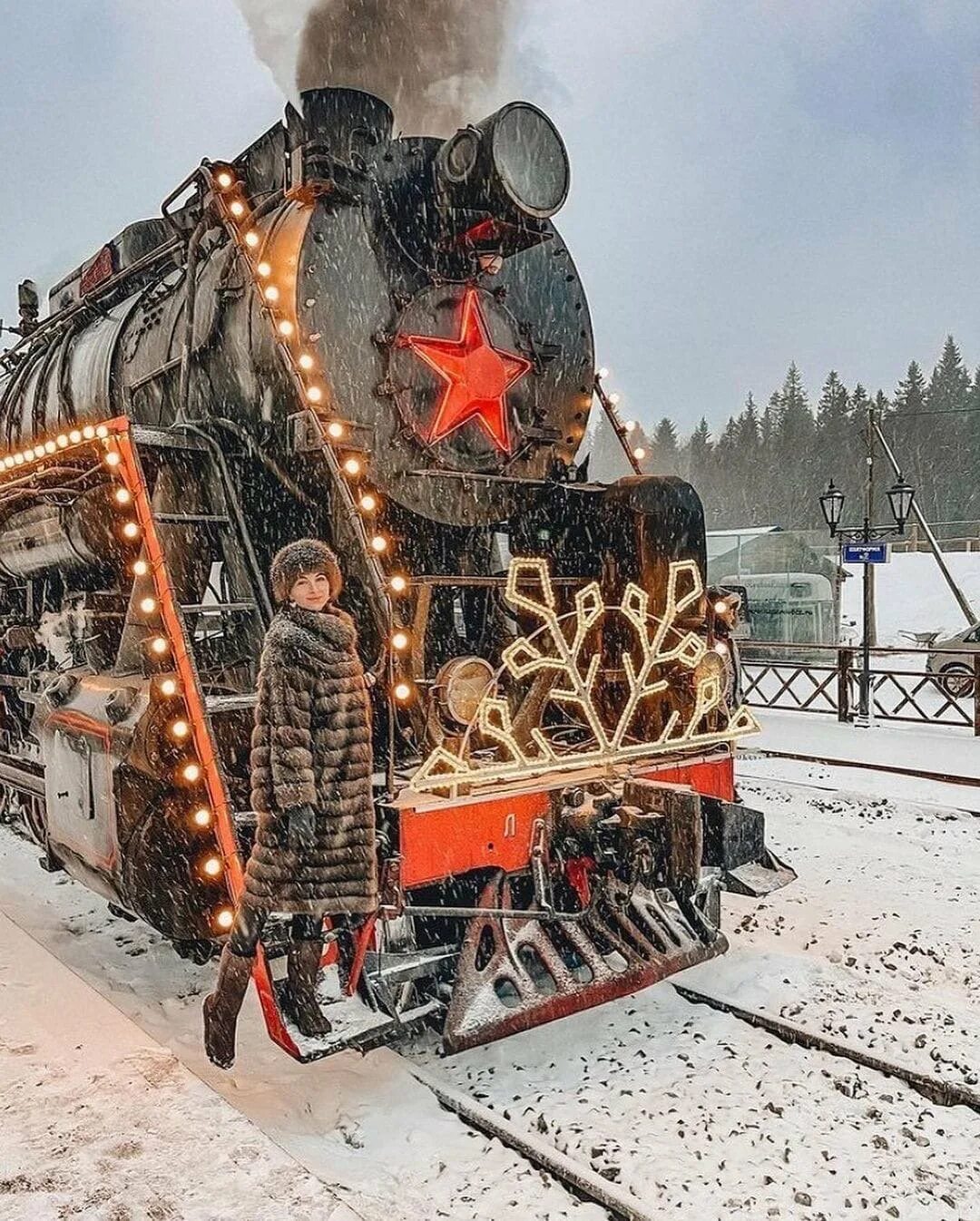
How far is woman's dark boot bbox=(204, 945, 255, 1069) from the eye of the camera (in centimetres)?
320

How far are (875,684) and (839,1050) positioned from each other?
46.2 feet

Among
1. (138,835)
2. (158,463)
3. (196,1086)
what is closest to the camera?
(196,1086)

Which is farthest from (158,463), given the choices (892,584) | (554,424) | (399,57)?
(892,584)

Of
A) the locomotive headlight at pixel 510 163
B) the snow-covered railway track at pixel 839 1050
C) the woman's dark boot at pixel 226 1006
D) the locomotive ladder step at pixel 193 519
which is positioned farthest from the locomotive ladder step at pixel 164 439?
the snow-covered railway track at pixel 839 1050

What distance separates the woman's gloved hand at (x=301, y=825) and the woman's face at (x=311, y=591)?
2.08 feet

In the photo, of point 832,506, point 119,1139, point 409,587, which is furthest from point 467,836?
point 832,506

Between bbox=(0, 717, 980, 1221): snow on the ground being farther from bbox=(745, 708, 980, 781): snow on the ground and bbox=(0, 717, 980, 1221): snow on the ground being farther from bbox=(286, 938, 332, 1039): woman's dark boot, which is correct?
bbox=(745, 708, 980, 781): snow on the ground

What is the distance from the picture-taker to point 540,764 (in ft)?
12.0

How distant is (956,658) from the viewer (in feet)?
52.9

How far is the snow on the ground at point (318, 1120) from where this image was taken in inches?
108

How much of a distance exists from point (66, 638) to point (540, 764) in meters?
2.52

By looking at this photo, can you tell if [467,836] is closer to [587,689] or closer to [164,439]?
[587,689]

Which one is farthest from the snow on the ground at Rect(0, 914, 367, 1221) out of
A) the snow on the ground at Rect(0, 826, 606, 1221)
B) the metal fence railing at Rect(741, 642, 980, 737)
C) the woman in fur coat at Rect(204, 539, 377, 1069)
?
the metal fence railing at Rect(741, 642, 980, 737)

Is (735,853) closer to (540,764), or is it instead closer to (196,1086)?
(540,764)
